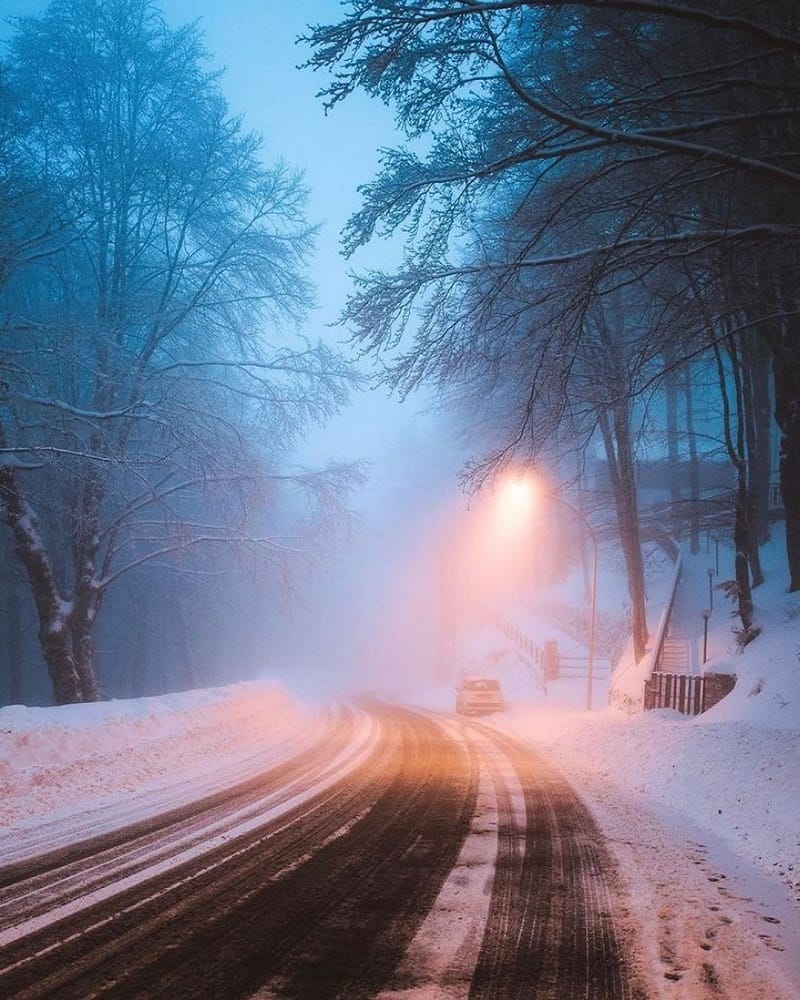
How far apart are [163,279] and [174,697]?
8.97 meters

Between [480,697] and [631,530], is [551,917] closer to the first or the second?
[631,530]

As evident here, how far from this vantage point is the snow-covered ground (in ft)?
14.6

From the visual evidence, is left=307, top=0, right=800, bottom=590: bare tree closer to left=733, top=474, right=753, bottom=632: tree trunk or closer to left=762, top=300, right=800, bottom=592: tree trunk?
left=762, top=300, right=800, bottom=592: tree trunk

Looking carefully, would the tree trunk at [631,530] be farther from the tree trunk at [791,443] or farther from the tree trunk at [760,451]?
the tree trunk at [791,443]

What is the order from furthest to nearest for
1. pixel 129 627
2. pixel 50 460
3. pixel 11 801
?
pixel 129 627 < pixel 50 460 < pixel 11 801

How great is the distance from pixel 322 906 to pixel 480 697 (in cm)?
2300

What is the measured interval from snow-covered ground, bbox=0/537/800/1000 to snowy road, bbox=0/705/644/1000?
483 mm

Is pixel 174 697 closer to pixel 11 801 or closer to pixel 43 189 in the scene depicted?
pixel 11 801

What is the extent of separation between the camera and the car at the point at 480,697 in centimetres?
2617

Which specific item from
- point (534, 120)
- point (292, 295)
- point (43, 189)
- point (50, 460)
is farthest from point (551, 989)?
point (292, 295)

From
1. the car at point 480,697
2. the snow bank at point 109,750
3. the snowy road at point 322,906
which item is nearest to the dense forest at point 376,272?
the snow bank at point 109,750

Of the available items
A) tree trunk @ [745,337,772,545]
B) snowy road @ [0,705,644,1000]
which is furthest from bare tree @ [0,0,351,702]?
tree trunk @ [745,337,772,545]

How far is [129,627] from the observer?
3572 cm

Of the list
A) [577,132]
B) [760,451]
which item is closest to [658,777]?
[577,132]
